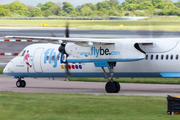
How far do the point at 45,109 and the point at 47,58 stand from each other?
8414 millimetres

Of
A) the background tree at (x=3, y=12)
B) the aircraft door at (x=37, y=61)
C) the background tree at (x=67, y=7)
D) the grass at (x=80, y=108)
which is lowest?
the grass at (x=80, y=108)

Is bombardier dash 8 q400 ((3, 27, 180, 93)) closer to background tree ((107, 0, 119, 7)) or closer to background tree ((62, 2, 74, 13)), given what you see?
background tree ((62, 2, 74, 13))

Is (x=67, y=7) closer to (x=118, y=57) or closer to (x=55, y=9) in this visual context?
(x=55, y=9)

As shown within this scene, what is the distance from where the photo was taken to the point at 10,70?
2122 centimetres

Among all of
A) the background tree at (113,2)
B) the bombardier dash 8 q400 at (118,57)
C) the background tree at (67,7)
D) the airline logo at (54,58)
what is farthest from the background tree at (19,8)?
the bombardier dash 8 q400 at (118,57)

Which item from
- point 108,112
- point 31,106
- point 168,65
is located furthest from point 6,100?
point 168,65

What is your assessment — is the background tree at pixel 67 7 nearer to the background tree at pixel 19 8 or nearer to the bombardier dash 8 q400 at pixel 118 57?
the background tree at pixel 19 8

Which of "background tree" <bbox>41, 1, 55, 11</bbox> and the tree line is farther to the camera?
"background tree" <bbox>41, 1, 55, 11</bbox>

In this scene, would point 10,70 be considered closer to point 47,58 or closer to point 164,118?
point 47,58

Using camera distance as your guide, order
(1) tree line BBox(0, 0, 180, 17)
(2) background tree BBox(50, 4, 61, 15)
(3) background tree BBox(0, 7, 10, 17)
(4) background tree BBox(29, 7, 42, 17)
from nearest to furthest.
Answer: (1) tree line BBox(0, 0, 180, 17) < (3) background tree BBox(0, 7, 10, 17) < (2) background tree BBox(50, 4, 61, 15) < (4) background tree BBox(29, 7, 42, 17)

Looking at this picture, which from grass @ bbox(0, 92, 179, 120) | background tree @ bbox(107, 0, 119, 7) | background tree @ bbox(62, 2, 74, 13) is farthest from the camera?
background tree @ bbox(107, 0, 119, 7)

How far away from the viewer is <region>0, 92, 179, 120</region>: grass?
35.8 feet

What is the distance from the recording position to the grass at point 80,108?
35.8 ft

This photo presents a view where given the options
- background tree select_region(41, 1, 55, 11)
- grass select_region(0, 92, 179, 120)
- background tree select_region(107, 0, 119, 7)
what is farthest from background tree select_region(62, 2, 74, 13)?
grass select_region(0, 92, 179, 120)
